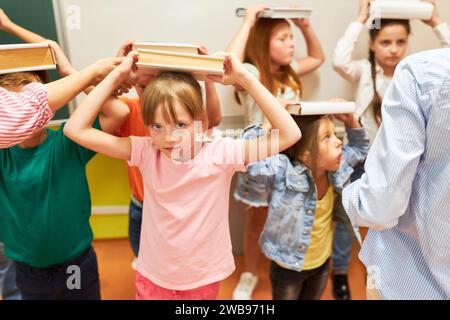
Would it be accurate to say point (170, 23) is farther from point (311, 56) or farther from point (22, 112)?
point (22, 112)

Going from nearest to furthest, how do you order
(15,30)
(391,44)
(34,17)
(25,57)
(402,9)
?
(25,57) → (15,30) → (34,17) → (402,9) → (391,44)

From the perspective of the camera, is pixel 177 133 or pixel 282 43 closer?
pixel 177 133

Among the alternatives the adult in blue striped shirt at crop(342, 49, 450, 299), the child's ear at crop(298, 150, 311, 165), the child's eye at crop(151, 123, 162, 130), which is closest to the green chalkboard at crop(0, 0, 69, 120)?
the child's eye at crop(151, 123, 162, 130)

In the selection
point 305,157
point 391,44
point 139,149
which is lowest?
point 305,157

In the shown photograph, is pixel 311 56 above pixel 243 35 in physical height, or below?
below

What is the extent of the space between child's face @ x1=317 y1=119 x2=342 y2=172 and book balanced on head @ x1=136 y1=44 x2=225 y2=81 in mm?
445

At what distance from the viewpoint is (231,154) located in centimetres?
105

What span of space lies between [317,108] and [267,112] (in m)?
0.23

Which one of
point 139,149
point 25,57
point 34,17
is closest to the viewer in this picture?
point 25,57

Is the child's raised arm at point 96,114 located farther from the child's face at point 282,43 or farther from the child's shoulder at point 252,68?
the child's face at point 282,43

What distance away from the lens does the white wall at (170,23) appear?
56.7 inches

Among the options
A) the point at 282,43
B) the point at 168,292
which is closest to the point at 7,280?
the point at 168,292

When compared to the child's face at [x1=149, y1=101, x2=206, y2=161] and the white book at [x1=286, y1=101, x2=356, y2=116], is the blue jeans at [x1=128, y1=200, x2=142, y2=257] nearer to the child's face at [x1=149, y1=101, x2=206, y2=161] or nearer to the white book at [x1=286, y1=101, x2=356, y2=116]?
the child's face at [x1=149, y1=101, x2=206, y2=161]
